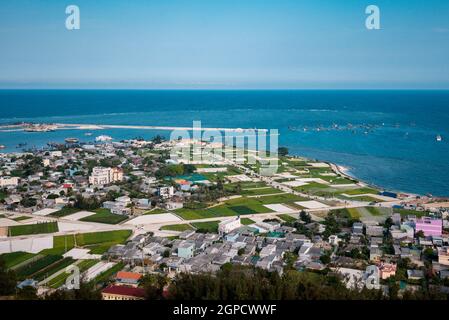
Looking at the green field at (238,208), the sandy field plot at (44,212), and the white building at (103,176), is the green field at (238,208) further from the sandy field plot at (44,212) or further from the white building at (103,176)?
the white building at (103,176)

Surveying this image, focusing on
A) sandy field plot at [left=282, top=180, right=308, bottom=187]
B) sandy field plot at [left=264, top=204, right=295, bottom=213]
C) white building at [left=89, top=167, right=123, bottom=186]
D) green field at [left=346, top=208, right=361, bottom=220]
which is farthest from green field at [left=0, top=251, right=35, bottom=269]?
sandy field plot at [left=282, top=180, right=308, bottom=187]

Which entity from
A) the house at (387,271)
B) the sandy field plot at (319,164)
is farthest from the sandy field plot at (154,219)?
the sandy field plot at (319,164)

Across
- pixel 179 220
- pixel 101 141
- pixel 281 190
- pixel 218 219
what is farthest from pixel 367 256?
pixel 101 141

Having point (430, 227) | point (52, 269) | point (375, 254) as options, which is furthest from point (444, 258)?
point (52, 269)

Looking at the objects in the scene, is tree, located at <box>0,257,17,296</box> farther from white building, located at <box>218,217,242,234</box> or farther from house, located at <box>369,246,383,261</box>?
house, located at <box>369,246,383,261</box>

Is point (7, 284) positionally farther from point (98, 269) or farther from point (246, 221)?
point (246, 221)

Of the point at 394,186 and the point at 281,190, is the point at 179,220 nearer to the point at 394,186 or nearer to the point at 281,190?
the point at 281,190

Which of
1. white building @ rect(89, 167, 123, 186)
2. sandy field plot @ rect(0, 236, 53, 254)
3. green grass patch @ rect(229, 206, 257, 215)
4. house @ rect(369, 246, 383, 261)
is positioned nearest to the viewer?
house @ rect(369, 246, 383, 261)
